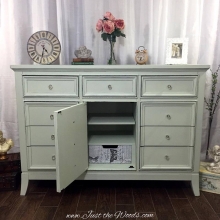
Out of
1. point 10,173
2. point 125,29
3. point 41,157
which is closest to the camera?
point 41,157

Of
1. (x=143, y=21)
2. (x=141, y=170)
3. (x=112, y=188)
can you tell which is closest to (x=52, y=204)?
(x=112, y=188)

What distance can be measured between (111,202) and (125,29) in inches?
55.3

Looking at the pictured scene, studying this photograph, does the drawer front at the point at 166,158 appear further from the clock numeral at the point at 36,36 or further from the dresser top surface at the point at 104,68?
the clock numeral at the point at 36,36

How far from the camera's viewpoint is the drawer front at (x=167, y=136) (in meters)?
1.73

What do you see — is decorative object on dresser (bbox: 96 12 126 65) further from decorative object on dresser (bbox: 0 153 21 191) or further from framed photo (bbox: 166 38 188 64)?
decorative object on dresser (bbox: 0 153 21 191)

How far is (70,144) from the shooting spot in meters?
1.58

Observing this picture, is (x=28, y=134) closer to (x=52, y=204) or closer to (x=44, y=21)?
(x=52, y=204)

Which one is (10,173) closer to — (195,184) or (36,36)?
(36,36)

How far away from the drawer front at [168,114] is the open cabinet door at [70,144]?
17.6 inches

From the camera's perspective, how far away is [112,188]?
194cm

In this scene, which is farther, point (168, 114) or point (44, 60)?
point (44, 60)

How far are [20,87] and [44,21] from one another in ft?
2.34

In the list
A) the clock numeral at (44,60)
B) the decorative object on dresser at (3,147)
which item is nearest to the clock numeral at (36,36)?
the clock numeral at (44,60)

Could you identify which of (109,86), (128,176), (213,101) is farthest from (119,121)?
(213,101)
